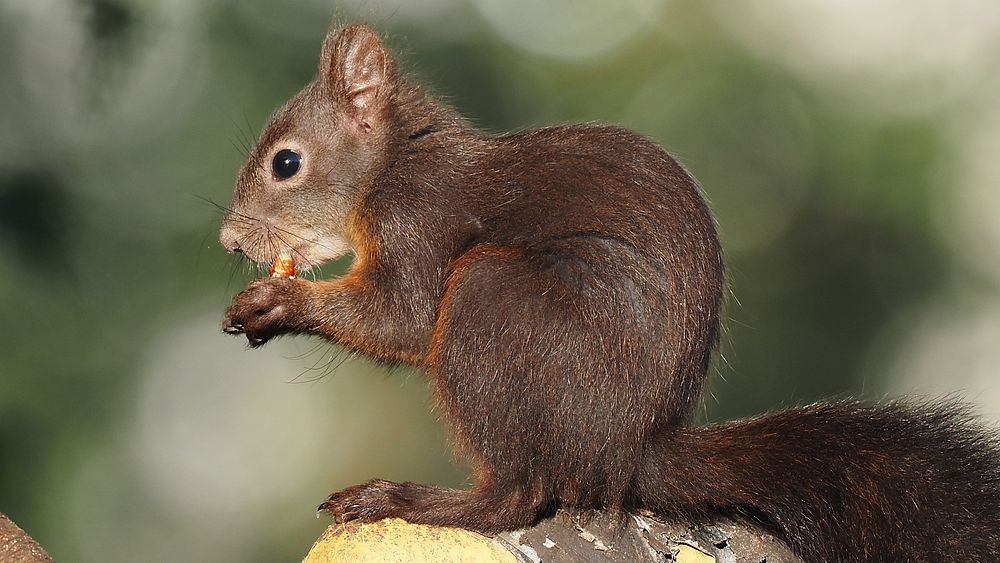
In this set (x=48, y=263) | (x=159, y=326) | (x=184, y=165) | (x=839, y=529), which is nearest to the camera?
(x=839, y=529)

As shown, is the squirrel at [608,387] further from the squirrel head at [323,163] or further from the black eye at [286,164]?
the black eye at [286,164]

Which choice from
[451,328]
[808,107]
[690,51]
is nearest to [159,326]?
[690,51]

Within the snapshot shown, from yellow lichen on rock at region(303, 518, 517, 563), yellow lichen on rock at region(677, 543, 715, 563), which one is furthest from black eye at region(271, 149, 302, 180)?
yellow lichen on rock at region(677, 543, 715, 563)

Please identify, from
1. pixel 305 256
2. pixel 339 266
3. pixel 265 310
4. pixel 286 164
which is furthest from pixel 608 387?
pixel 339 266

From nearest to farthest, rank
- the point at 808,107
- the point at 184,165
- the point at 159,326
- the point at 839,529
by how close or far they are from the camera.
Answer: the point at 839,529 → the point at 184,165 → the point at 159,326 → the point at 808,107

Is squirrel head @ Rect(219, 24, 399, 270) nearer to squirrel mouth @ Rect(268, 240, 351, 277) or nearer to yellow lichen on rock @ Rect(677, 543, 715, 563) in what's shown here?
squirrel mouth @ Rect(268, 240, 351, 277)

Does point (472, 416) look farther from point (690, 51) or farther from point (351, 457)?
point (690, 51)

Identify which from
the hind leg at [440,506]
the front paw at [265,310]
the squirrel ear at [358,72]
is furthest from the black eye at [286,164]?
the hind leg at [440,506]

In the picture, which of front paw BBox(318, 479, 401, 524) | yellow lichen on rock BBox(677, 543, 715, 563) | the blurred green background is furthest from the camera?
the blurred green background
